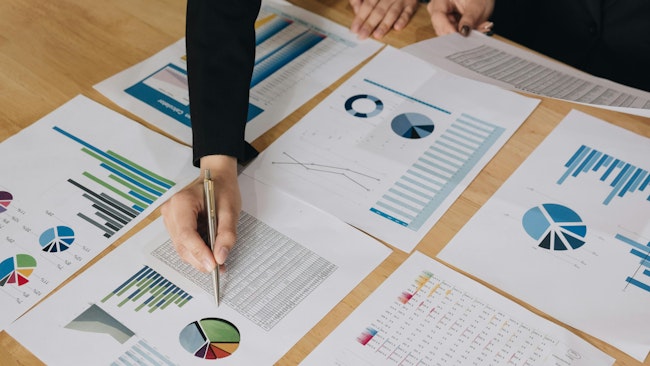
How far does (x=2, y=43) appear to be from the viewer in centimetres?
138

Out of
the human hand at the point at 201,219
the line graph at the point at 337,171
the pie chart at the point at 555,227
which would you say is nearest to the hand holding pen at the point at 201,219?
the human hand at the point at 201,219

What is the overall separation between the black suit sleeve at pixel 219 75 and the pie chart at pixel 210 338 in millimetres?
282

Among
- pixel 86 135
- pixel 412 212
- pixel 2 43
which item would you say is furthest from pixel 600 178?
pixel 2 43

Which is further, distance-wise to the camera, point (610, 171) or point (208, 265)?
point (610, 171)

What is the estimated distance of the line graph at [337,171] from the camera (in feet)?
3.60

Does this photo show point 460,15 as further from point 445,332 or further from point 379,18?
point 445,332

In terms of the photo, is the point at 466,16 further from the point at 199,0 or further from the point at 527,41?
the point at 199,0

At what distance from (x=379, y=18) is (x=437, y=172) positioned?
41cm

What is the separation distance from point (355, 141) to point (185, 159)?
27 cm

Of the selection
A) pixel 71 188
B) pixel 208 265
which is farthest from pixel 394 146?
pixel 71 188

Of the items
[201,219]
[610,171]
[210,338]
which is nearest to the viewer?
[210,338]

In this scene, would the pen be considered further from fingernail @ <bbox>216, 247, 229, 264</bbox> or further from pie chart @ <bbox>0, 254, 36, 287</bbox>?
pie chart @ <bbox>0, 254, 36, 287</bbox>

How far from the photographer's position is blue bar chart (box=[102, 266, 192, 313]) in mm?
925

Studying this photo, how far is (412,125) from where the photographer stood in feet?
3.92
